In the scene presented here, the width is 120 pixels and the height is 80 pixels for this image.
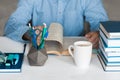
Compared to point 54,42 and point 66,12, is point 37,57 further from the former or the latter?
point 66,12

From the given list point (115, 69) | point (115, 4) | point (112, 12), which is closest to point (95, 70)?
point (115, 69)

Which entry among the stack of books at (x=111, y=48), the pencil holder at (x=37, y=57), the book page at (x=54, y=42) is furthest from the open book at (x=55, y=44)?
the stack of books at (x=111, y=48)

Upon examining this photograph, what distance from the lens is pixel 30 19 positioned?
5.85 ft

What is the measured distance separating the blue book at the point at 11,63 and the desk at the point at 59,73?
0.07 ft

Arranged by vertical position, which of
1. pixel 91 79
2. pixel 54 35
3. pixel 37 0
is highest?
pixel 37 0

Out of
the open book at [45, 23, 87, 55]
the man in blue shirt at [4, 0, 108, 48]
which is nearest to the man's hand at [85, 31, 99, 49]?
the open book at [45, 23, 87, 55]

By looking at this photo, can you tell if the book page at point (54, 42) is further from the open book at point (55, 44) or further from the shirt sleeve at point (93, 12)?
the shirt sleeve at point (93, 12)

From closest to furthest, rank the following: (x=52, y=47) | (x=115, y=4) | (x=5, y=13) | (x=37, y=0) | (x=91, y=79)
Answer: (x=91, y=79) → (x=52, y=47) → (x=37, y=0) → (x=5, y=13) → (x=115, y=4)

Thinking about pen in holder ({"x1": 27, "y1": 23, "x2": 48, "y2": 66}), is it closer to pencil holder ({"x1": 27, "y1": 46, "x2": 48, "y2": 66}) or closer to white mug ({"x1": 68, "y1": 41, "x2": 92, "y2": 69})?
pencil holder ({"x1": 27, "y1": 46, "x2": 48, "y2": 66})

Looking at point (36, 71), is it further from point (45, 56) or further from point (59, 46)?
point (59, 46)

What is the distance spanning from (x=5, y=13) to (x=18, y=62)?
10.7 ft

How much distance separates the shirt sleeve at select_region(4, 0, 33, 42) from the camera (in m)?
1.49

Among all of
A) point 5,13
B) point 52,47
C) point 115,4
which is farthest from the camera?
point 115,4

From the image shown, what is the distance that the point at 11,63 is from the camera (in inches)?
47.3
